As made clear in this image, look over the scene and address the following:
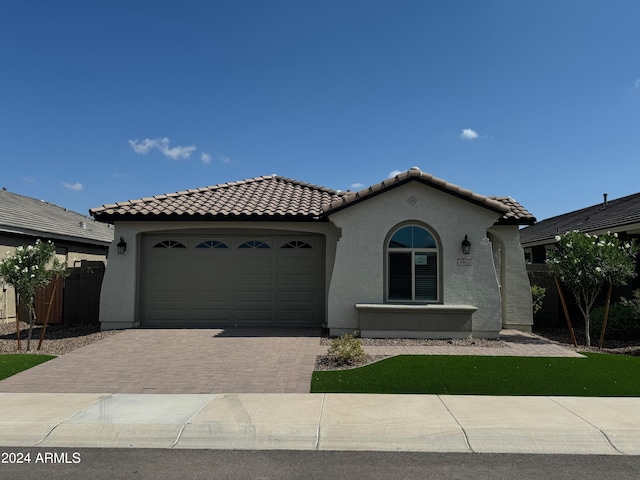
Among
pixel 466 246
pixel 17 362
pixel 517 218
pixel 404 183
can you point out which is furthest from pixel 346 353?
pixel 517 218

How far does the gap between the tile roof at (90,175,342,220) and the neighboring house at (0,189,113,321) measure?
3.42 metres

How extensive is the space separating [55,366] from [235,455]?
5.65 meters

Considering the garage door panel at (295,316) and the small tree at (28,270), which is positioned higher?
the small tree at (28,270)

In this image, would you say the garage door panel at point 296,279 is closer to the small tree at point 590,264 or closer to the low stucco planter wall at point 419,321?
the low stucco planter wall at point 419,321

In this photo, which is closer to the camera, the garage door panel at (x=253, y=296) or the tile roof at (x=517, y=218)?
the tile roof at (x=517, y=218)

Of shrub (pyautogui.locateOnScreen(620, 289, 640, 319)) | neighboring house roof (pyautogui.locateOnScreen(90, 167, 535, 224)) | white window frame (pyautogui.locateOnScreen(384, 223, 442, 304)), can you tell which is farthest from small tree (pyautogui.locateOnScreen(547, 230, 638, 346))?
white window frame (pyautogui.locateOnScreen(384, 223, 442, 304))

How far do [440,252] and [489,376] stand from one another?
172 inches

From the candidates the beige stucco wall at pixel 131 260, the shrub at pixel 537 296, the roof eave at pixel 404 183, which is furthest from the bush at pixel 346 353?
the shrub at pixel 537 296

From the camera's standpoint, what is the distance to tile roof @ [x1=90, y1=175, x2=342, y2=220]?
1254 cm

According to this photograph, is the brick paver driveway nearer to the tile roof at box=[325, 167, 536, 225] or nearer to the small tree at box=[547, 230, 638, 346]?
the tile roof at box=[325, 167, 536, 225]

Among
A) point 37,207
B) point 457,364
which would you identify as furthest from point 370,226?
point 37,207

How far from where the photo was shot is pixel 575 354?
31.1 ft

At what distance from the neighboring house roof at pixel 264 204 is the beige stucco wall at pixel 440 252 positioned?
0.84ft

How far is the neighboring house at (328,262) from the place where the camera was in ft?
37.4
